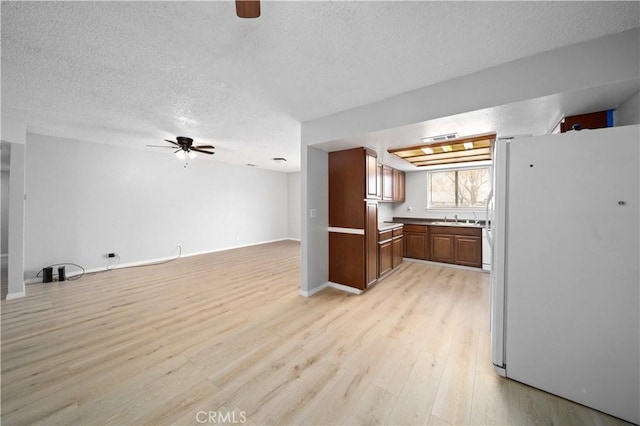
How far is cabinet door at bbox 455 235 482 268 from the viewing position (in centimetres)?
445

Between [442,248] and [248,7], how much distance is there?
5.13 metres

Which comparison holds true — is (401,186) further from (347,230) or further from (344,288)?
(344,288)

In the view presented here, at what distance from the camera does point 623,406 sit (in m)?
1.36

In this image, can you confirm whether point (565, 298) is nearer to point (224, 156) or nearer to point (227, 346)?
point (227, 346)

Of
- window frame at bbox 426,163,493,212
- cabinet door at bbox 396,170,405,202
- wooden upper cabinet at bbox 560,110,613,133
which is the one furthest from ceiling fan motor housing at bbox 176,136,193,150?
window frame at bbox 426,163,493,212

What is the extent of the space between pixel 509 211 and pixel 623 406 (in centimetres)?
131

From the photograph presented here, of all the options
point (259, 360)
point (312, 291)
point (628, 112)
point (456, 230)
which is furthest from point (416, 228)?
point (259, 360)

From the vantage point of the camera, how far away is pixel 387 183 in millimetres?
4684

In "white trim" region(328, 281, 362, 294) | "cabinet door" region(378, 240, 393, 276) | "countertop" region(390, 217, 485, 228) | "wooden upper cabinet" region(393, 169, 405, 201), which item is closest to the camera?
"white trim" region(328, 281, 362, 294)

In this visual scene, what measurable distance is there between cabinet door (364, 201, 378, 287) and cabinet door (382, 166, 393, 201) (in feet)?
3.09

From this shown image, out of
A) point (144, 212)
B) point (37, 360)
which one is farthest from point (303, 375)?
point (144, 212)

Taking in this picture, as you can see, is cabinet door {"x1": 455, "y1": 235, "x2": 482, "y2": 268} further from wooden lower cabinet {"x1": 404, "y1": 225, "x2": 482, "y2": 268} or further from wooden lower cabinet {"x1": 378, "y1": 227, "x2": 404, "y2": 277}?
wooden lower cabinet {"x1": 378, "y1": 227, "x2": 404, "y2": 277}

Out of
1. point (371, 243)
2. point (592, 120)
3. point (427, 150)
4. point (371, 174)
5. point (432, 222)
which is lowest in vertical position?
point (371, 243)

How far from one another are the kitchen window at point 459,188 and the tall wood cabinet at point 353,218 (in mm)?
2745
